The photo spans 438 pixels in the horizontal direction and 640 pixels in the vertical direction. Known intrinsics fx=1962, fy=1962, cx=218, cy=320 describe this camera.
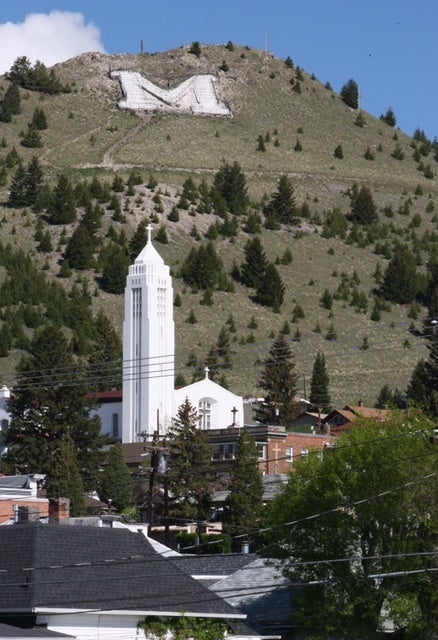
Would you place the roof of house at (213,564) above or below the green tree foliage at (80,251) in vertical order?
below

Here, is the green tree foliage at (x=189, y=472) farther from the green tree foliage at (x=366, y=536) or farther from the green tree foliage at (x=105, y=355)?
the green tree foliage at (x=366, y=536)

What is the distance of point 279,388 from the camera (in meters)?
135

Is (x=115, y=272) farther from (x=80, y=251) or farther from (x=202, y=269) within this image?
(x=202, y=269)

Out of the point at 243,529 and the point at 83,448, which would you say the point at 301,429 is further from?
the point at 243,529

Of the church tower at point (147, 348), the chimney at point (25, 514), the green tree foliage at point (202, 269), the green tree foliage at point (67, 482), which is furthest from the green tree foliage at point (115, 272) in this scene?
the chimney at point (25, 514)

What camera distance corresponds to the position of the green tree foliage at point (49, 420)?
107 meters

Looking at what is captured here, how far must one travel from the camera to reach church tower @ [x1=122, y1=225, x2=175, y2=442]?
437 feet

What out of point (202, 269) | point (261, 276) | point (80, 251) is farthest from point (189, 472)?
point (80, 251)

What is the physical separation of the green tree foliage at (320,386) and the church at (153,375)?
275 inches

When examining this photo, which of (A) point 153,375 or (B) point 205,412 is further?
(A) point 153,375

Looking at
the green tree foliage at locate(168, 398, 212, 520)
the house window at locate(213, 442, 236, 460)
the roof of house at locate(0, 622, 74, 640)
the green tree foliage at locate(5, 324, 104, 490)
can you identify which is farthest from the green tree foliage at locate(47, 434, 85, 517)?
the roof of house at locate(0, 622, 74, 640)

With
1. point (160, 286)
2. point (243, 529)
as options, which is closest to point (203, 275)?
point (160, 286)

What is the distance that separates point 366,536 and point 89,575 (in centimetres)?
1228

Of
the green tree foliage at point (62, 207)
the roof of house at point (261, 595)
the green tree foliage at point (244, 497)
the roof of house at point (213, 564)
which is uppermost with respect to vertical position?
the green tree foliage at point (62, 207)
